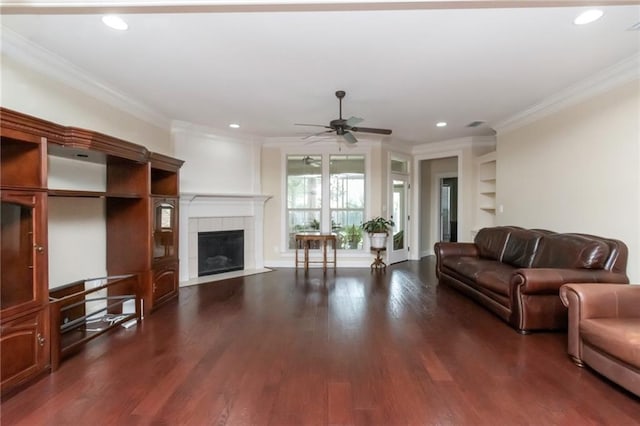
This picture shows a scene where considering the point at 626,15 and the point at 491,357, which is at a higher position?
the point at 626,15

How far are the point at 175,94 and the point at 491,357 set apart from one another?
170 inches

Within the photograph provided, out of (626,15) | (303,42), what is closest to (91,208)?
(303,42)

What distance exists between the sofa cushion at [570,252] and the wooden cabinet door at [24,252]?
15.4 ft

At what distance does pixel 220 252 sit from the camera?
19.2 ft

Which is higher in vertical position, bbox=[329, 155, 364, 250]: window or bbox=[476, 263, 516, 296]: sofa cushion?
bbox=[329, 155, 364, 250]: window

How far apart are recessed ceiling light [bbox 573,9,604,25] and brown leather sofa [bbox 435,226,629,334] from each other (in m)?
2.07

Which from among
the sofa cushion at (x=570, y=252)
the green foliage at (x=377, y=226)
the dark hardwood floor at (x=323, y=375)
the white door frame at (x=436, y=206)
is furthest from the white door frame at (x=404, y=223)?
the sofa cushion at (x=570, y=252)

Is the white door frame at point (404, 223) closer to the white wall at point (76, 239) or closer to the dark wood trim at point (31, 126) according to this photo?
the white wall at point (76, 239)

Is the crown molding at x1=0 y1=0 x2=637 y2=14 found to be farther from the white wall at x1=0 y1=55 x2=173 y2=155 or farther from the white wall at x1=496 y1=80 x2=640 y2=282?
the white wall at x1=496 y1=80 x2=640 y2=282

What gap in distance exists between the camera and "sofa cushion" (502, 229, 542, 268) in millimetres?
3987

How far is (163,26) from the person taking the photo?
7.92 feet

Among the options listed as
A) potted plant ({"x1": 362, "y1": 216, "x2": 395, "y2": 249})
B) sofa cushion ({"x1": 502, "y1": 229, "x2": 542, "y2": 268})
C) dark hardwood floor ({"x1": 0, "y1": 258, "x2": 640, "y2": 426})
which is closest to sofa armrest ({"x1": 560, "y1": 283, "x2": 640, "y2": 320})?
dark hardwood floor ({"x1": 0, "y1": 258, "x2": 640, "y2": 426})

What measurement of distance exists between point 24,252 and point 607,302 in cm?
433

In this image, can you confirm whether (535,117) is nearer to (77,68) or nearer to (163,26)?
(163,26)
